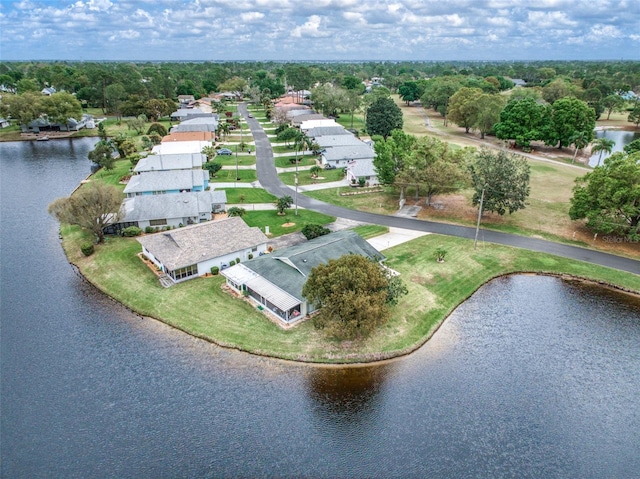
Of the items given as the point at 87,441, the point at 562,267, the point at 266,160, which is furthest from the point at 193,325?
the point at 266,160

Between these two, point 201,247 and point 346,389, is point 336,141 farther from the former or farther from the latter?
point 346,389

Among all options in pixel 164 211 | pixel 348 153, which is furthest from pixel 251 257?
pixel 348 153

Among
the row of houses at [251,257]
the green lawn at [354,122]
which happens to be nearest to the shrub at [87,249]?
the row of houses at [251,257]

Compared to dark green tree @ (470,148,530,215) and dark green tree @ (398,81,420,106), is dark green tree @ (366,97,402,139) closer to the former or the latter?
dark green tree @ (470,148,530,215)

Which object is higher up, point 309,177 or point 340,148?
point 340,148

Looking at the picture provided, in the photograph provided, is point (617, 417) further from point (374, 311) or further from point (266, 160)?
point (266, 160)

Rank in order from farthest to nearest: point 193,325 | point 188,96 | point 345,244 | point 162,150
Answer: point 188,96 → point 162,150 → point 345,244 → point 193,325

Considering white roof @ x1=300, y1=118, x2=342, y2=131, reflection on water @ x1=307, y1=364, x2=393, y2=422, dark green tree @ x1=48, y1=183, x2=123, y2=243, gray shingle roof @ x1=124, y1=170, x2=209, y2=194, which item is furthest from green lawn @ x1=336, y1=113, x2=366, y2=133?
reflection on water @ x1=307, y1=364, x2=393, y2=422

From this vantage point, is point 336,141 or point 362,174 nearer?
point 362,174
